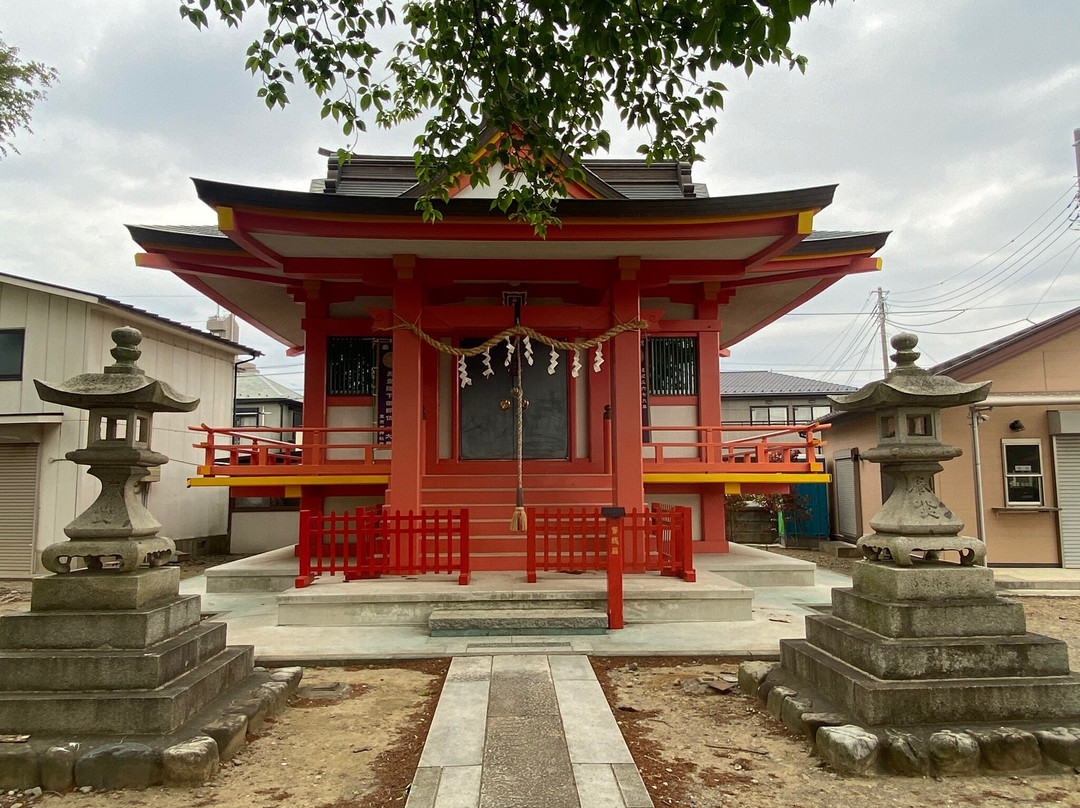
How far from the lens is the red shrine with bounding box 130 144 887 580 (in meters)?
8.75

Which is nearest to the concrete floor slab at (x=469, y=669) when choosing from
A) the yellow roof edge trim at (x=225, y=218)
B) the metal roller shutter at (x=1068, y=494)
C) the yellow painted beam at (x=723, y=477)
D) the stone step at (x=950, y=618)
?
the stone step at (x=950, y=618)

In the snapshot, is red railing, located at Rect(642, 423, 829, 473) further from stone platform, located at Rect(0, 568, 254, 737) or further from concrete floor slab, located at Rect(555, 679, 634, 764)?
stone platform, located at Rect(0, 568, 254, 737)

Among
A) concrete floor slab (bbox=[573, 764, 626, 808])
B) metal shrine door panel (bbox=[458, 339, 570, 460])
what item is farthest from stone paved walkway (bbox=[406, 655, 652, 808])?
metal shrine door panel (bbox=[458, 339, 570, 460])

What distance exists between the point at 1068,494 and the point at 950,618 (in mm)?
11077

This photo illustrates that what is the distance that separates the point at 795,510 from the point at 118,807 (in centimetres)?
1797

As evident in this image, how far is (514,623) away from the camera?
7.16 meters

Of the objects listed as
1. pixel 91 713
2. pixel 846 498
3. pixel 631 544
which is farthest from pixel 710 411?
pixel 91 713

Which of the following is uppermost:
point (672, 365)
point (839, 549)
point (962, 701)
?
point (672, 365)

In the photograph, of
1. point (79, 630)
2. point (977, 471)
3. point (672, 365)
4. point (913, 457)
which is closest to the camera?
point (79, 630)

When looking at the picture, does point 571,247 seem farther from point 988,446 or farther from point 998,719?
point 988,446

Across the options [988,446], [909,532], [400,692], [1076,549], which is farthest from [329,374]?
[1076,549]

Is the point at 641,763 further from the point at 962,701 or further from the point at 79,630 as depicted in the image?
the point at 79,630

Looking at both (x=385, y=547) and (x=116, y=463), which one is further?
(x=385, y=547)

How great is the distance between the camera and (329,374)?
39.0 ft
